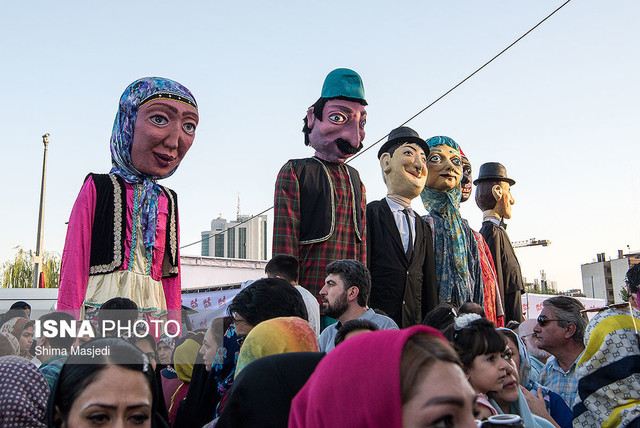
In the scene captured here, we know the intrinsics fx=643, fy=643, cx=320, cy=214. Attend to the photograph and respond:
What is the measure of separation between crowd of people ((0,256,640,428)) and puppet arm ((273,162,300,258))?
0.28 metres

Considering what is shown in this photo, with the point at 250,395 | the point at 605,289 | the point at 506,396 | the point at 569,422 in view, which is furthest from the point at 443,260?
the point at 605,289

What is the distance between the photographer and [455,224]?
6.15 metres

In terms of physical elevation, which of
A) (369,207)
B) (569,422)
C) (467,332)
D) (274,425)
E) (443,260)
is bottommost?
(569,422)

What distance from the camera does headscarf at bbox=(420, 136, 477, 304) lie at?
589 cm

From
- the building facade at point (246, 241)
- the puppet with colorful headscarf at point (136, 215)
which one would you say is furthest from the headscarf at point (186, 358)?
the building facade at point (246, 241)

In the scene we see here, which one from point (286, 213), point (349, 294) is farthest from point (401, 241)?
point (349, 294)

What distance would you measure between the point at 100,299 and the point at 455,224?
136 inches

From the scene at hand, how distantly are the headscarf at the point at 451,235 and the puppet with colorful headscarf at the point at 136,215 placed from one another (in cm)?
256

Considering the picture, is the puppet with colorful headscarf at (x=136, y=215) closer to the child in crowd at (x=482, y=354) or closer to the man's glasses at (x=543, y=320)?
the child in crowd at (x=482, y=354)

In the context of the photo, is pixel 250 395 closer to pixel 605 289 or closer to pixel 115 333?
pixel 115 333

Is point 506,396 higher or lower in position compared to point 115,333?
lower

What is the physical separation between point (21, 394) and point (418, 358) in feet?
4.98

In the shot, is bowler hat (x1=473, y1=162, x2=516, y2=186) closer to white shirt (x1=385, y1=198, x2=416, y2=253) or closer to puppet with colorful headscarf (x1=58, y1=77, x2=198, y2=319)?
white shirt (x1=385, y1=198, x2=416, y2=253)

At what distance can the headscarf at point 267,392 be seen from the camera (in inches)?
74.9
